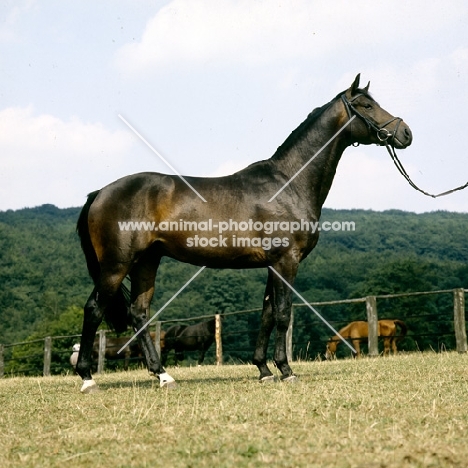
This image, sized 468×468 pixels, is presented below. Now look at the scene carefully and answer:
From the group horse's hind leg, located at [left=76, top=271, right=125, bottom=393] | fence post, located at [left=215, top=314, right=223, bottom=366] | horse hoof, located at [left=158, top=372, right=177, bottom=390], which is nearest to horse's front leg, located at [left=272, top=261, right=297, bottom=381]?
horse hoof, located at [left=158, top=372, right=177, bottom=390]

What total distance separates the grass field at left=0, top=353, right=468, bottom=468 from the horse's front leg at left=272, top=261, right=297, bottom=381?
2.06 ft

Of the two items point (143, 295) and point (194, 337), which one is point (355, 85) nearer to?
point (143, 295)

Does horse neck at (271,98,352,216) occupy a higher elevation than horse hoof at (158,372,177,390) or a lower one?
higher

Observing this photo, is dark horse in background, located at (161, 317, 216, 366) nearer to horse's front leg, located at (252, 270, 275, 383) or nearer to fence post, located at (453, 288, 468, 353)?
fence post, located at (453, 288, 468, 353)

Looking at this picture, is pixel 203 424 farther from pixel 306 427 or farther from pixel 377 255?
pixel 377 255

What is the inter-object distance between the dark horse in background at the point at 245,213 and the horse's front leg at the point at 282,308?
1 centimetres

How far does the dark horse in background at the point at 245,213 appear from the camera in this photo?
6934 mm

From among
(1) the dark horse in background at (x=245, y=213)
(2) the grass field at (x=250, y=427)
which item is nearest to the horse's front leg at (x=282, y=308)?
(1) the dark horse in background at (x=245, y=213)

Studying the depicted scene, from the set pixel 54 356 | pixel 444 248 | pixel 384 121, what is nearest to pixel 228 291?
pixel 54 356

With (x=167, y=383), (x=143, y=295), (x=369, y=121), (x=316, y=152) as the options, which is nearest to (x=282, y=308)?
(x=167, y=383)

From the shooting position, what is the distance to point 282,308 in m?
6.94

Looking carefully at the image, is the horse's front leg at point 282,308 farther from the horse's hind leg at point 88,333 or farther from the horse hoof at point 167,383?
the horse's hind leg at point 88,333

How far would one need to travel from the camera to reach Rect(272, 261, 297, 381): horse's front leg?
6863mm

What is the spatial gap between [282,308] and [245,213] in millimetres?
1093
